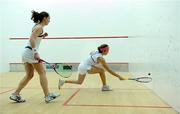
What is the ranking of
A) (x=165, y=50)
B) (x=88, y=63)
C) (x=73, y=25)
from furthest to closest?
(x=73, y=25) < (x=88, y=63) < (x=165, y=50)

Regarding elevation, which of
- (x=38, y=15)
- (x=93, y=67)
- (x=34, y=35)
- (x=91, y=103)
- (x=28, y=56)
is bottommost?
(x=91, y=103)

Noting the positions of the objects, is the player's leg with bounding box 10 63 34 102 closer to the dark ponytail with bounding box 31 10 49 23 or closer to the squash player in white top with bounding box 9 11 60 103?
the squash player in white top with bounding box 9 11 60 103

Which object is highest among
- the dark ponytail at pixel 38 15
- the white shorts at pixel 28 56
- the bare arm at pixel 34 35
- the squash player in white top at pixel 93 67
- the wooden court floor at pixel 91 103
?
the dark ponytail at pixel 38 15

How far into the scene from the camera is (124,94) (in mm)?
3592

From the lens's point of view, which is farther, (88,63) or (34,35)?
(88,63)

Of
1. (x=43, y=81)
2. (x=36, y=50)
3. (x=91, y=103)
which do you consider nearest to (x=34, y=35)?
(x=36, y=50)

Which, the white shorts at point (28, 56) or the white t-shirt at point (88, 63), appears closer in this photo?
the white shorts at point (28, 56)

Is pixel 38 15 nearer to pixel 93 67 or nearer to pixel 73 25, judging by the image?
pixel 93 67

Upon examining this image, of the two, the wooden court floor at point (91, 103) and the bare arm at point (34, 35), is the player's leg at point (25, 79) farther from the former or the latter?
the bare arm at point (34, 35)

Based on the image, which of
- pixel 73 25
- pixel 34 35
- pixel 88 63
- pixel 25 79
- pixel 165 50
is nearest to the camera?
pixel 165 50

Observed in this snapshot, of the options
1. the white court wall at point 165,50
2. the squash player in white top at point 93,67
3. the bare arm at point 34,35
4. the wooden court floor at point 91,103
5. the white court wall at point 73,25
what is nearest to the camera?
the white court wall at point 165,50

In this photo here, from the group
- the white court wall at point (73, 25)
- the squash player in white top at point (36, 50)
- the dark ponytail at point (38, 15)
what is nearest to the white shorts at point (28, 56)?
the squash player in white top at point (36, 50)

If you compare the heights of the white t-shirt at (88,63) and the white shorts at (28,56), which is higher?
the white shorts at (28,56)

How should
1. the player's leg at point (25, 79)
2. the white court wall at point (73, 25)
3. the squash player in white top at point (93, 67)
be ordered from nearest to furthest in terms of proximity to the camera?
the player's leg at point (25, 79) → the squash player in white top at point (93, 67) → the white court wall at point (73, 25)
